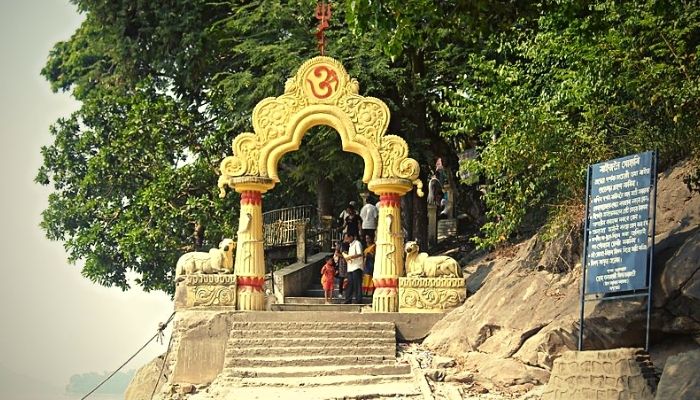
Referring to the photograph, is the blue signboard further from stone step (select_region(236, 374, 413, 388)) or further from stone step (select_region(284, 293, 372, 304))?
stone step (select_region(284, 293, 372, 304))

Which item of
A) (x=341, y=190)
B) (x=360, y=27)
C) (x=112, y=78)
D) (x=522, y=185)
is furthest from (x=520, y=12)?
(x=112, y=78)

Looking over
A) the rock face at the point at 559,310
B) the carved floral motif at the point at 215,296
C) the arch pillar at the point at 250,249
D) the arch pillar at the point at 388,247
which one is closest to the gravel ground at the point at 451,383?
the rock face at the point at 559,310

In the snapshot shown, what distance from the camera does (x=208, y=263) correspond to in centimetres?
2039

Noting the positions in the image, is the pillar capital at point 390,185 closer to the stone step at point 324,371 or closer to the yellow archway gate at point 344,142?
the yellow archway gate at point 344,142

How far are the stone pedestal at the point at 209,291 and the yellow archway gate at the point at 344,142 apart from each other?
52 cm

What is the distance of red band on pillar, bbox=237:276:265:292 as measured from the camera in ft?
66.7

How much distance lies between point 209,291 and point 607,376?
796cm

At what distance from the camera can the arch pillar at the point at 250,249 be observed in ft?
66.5

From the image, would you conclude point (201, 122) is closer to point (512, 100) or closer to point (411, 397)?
point (512, 100)

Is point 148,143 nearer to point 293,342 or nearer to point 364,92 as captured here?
point 364,92

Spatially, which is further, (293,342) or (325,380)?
(293,342)

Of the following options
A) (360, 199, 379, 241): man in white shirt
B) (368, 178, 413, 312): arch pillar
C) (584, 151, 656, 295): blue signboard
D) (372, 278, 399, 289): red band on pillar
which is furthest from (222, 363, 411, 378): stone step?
(360, 199, 379, 241): man in white shirt

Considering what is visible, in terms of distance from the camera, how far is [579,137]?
1858 cm

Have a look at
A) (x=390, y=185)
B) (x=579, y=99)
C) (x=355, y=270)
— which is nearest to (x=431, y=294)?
(x=390, y=185)
